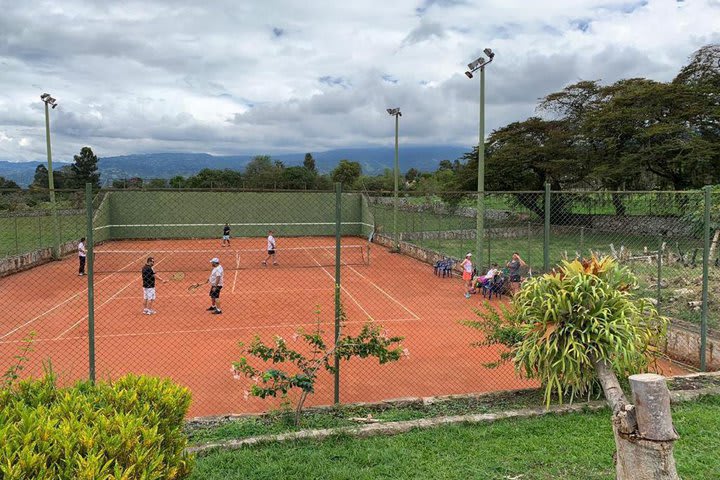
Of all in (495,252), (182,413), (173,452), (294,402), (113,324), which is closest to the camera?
(173,452)

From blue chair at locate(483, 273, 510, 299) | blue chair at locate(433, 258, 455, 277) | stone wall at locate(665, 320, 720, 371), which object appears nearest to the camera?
stone wall at locate(665, 320, 720, 371)

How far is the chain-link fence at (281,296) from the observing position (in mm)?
8625

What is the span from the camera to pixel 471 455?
190 inches

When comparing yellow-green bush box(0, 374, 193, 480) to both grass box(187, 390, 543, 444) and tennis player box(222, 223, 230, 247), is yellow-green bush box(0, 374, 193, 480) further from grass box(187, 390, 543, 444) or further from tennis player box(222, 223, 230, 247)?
tennis player box(222, 223, 230, 247)

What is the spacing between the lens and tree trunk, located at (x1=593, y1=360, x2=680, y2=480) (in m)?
2.77

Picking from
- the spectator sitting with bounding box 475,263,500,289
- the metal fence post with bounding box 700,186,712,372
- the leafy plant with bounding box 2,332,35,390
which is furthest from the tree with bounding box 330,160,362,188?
the leafy plant with bounding box 2,332,35,390

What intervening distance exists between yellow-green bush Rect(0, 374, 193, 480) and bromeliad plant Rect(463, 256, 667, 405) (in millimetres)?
3893

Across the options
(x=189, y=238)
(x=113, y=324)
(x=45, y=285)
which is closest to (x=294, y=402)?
(x=113, y=324)

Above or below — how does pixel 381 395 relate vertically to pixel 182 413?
below

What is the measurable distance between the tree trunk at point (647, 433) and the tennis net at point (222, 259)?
20.7m

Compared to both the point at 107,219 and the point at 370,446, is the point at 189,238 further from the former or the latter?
the point at 370,446

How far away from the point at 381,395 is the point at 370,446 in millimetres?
3078

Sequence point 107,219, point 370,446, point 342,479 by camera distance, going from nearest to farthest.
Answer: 1. point 342,479
2. point 370,446
3. point 107,219

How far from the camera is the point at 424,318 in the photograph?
13477 mm
